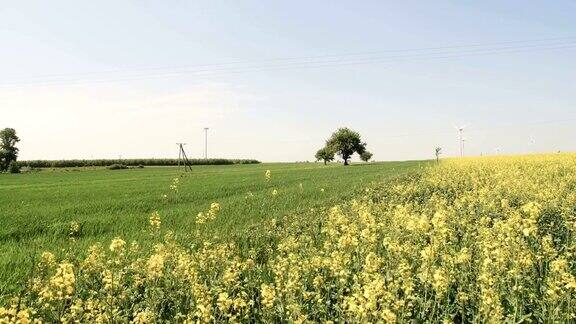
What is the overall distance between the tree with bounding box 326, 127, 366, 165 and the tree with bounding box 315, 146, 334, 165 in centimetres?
105

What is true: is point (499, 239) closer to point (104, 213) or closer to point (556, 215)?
point (556, 215)

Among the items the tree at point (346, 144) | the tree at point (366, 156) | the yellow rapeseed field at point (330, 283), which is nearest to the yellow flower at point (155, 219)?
the yellow rapeseed field at point (330, 283)

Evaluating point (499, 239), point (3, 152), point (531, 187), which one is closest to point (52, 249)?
point (499, 239)

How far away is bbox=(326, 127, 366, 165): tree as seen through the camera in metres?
119

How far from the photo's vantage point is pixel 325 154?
4801 inches

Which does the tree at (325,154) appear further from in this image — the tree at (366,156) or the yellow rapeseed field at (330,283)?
the yellow rapeseed field at (330,283)

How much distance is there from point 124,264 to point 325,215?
25.3 ft

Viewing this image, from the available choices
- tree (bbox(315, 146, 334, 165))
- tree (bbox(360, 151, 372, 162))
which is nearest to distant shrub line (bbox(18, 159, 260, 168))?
tree (bbox(315, 146, 334, 165))

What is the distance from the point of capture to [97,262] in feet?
24.9

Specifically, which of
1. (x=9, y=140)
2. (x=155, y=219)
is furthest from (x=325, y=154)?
(x=155, y=219)

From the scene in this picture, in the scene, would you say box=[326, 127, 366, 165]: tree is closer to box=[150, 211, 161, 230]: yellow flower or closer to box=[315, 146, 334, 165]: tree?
box=[315, 146, 334, 165]: tree

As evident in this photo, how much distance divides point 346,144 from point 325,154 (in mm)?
6021

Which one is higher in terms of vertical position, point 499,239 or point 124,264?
point 499,239

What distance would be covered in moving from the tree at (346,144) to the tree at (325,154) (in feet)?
3.44
